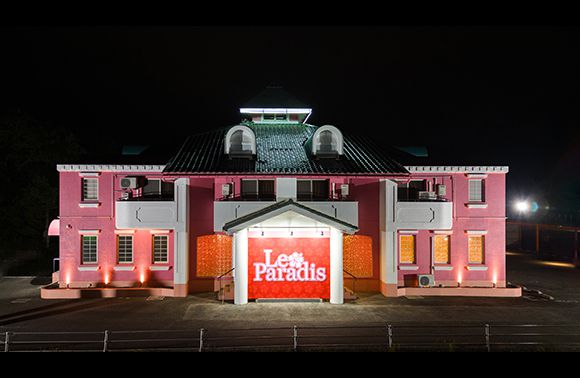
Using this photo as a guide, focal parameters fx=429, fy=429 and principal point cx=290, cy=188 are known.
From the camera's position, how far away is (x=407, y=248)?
23.6m

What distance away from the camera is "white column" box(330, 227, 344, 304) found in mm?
20328

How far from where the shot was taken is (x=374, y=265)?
22922 mm

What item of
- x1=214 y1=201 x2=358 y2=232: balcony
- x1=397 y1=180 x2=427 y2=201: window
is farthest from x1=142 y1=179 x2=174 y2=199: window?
x1=397 y1=180 x2=427 y2=201: window

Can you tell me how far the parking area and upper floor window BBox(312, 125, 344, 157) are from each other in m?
7.71

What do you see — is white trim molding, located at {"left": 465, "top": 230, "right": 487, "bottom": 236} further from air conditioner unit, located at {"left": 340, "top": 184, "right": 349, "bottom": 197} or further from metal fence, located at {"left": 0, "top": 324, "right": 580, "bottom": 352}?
metal fence, located at {"left": 0, "top": 324, "right": 580, "bottom": 352}

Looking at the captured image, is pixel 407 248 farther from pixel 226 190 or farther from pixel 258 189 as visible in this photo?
pixel 226 190

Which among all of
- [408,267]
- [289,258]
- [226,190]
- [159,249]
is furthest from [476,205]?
[159,249]

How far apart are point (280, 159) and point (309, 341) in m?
10.9

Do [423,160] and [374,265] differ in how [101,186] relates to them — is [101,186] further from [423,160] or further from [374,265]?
[423,160]

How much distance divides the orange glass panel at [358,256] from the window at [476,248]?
576 centimetres

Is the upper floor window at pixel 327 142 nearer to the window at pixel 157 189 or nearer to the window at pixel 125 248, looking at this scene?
the window at pixel 157 189

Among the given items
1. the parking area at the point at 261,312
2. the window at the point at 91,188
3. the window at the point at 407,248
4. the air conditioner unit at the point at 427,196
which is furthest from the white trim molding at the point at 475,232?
the window at the point at 91,188

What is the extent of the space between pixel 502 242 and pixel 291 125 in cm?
1444

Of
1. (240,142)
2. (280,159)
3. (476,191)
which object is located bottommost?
(476,191)
